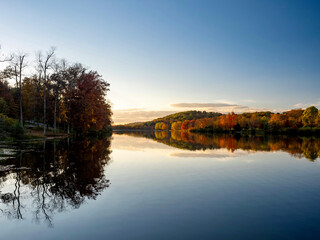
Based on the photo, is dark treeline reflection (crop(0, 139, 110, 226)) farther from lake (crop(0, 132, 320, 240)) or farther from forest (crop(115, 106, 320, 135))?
forest (crop(115, 106, 320, 135))

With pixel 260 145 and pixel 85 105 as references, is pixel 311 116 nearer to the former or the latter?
pixel 260 145

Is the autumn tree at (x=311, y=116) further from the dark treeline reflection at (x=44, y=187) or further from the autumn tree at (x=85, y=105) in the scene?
the dark treeline reflection at (x=44, y=187)

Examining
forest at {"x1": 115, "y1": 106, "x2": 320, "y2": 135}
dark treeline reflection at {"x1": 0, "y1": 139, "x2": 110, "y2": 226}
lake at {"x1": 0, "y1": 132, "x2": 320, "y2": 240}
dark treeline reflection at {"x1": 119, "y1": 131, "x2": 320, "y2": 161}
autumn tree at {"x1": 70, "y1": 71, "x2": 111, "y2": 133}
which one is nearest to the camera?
lake at {"x1": 0, "y1": 132, "x2": 320, "y2": 240}

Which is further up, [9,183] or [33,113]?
[33,113]

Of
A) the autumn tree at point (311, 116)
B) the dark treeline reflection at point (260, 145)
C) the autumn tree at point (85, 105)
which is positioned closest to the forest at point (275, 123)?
the autumn tree at point (311, 116)

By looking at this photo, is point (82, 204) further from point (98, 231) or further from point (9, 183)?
point (9, 183)

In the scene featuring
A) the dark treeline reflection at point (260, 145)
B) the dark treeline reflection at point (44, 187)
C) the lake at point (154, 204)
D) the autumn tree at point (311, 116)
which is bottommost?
the dark treeline reflection at point (260, 145)

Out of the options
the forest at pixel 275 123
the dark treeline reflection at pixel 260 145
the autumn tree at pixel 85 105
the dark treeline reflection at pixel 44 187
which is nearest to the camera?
the dark treeline reflection at pixel 44 187

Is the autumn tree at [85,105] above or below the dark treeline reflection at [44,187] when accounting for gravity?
above

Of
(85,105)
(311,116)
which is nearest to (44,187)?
(85,105)

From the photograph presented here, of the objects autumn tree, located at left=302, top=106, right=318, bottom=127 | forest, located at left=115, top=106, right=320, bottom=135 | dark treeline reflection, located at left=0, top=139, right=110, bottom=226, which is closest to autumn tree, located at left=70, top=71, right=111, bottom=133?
dark treeline reflection, located at left=0, top=139, right=110, bottom=226

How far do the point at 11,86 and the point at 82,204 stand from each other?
68410mm

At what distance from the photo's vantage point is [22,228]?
6.06 meters

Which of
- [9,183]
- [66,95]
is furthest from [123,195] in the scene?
[66,95]
